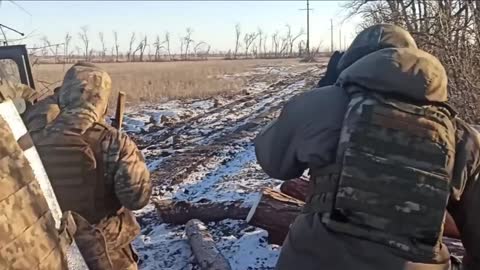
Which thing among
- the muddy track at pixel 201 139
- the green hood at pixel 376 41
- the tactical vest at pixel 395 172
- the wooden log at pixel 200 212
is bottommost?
the muddy track at pixel 201 139

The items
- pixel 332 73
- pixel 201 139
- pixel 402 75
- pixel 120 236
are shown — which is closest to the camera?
pixel 402 75

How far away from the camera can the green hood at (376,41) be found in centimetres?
295

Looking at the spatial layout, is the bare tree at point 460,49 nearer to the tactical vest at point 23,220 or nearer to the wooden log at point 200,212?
the wooden log at point 200,212

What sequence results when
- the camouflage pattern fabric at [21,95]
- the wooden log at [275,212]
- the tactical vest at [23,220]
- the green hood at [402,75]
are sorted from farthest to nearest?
the wooden log at [275,212] → the camouflage pattern fabric at [21,95] → the green hood at [402,75] → the tactical vest at [23,220]

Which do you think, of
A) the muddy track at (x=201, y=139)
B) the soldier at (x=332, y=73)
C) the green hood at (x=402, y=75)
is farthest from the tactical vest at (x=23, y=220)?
the muddy track at (x=201, y=139)

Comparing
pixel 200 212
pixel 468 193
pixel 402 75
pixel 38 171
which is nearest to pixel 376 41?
pixel 402 75

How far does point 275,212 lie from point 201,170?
5318mm

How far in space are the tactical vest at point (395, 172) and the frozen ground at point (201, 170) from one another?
3.50 m

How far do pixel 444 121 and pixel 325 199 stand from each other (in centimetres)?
→ 57

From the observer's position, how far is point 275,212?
6.01 m

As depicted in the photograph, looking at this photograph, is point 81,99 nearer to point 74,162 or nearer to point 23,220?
point 74,162

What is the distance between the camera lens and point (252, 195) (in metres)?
8.69

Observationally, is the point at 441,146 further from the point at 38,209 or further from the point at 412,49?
the point at 38,209

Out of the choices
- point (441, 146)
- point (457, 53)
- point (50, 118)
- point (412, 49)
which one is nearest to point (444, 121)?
point (441, 146)
